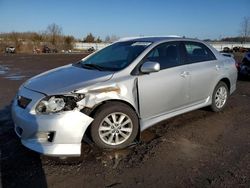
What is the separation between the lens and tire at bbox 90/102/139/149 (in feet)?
13.3

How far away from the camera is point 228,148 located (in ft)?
14.2

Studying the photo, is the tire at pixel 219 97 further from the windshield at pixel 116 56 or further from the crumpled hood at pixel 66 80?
the crumpled hood at pixel 66 80

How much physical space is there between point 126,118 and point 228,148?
156 cm

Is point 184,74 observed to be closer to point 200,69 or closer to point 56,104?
point 200,69

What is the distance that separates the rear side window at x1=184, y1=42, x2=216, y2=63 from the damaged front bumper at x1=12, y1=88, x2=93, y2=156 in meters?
2.47

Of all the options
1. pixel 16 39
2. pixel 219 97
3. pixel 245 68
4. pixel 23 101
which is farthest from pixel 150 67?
pixel 16 39

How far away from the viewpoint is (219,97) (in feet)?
20.3

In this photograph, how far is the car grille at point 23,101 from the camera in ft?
13.2

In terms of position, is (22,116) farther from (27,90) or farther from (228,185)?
(228,185)

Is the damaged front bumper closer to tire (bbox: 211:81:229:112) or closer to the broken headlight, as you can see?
the broken headlight

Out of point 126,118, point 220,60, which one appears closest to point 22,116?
point 126,118

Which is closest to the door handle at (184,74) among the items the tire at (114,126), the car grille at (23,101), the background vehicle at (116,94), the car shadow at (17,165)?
the background vehicle at (116,94)

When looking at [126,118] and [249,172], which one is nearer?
[249,172]

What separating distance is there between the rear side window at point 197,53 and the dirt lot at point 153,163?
4.13 ft
